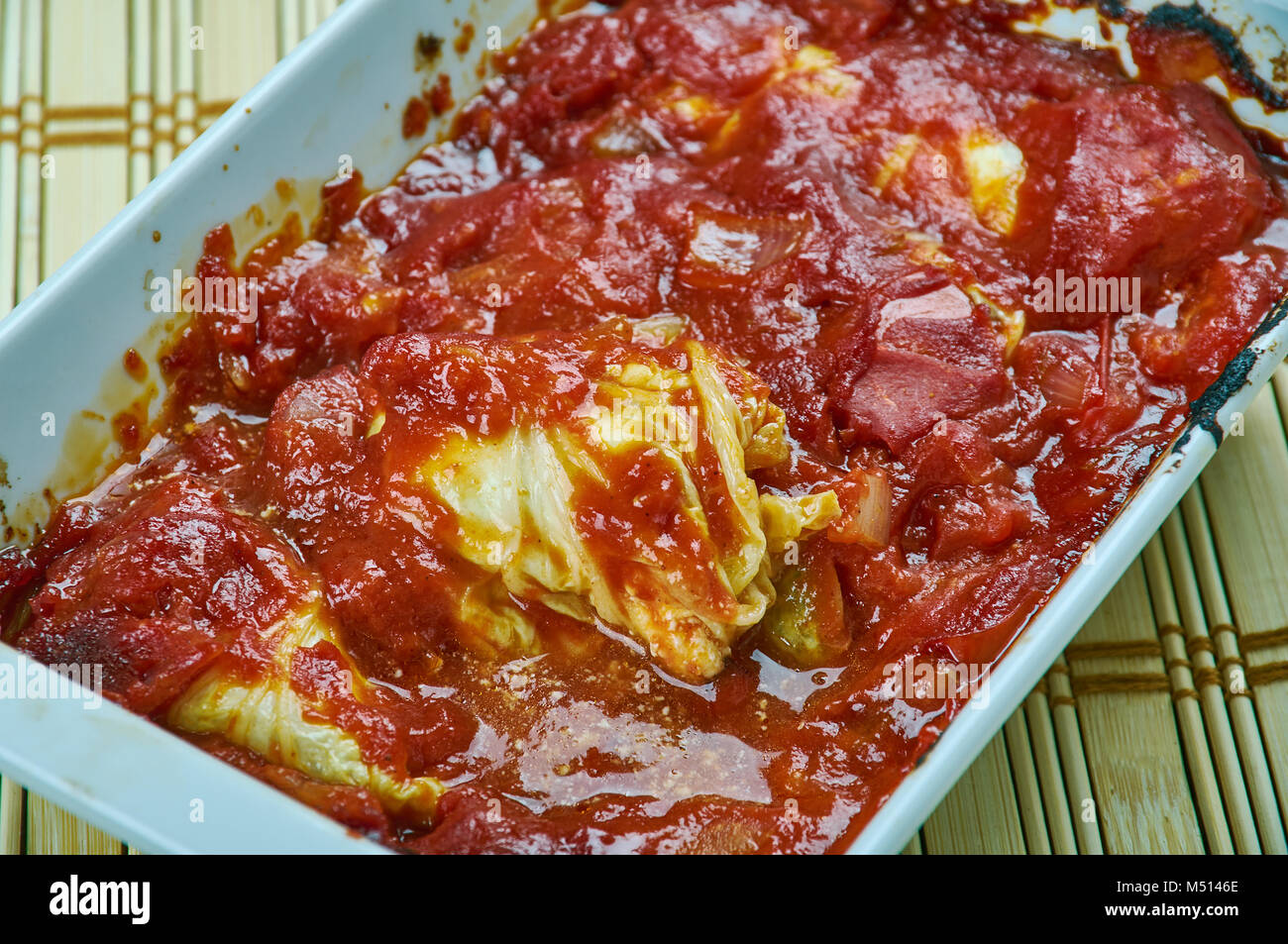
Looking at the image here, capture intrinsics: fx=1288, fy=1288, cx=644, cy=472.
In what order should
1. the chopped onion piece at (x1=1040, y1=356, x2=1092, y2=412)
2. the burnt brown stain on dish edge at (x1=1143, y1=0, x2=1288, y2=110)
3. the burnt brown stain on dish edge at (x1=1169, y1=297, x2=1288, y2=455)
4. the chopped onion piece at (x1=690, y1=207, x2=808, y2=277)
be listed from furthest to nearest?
the burnt brown stain on dish edge at (x1=1143, y1=0, x2=1288, y2=110)
the chopped onion piece at (x1=690, y1=207, x2=808, y2=277)
the chopped onion piece at (x1=1040, y1=356, x2=1092, y2=412)
the burnt brown stain on dish edge at (x1=1169, y1=297, x2=1288, y2=455)

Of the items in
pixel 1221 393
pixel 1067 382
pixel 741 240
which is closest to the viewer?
pixel 1221 393

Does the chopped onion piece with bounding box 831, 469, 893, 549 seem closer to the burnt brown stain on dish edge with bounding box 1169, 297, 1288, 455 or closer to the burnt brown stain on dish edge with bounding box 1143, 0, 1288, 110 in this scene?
the burnt brown stain on dish edge with bounding box 1169, 297, 1288, 455

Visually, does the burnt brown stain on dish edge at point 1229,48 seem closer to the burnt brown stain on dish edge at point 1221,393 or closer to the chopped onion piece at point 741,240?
the burnt brown stain on dish edge at point 1221,393

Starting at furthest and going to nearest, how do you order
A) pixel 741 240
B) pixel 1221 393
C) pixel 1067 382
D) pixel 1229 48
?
pixel 1229 48 < pixel 741 240 < pixel 1067 382 < pixel 1221 393

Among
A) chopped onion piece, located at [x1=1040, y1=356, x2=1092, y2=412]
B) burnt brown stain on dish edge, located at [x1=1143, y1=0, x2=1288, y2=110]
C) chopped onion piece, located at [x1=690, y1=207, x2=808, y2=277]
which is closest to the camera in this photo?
chopped onion piece, located at [x1=1040, y1=356, x2=1092, y2=412]

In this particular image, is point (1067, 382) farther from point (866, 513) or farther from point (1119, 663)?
point (1119, 663)

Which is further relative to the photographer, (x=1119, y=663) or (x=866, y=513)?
(x=1119, y=663)

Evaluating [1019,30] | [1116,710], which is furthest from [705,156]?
[1116,710]

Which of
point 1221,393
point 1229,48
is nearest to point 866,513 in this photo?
point 1221,393

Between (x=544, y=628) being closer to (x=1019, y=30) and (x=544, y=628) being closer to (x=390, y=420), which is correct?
(x=390, y=420)

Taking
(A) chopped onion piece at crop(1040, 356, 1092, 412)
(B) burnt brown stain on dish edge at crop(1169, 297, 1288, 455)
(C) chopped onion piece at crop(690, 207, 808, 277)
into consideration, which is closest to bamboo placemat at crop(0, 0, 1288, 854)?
(A) chopped onion piece at crop(1040, 356, 1092, 412)
